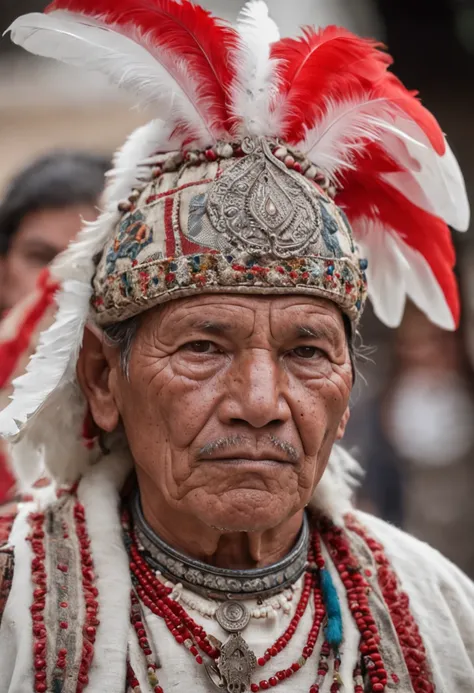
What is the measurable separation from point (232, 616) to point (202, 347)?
0.69 metres

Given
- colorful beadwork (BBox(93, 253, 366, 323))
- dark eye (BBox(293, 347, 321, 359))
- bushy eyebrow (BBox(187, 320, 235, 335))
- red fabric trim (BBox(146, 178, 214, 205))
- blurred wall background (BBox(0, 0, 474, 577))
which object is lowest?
blurred wall background (BBox(0, 0, 474, 577))

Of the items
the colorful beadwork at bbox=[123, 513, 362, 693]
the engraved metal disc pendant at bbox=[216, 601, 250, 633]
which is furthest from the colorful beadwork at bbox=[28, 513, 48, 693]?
the engraved metal disc pendant at bbox=[216, 601, 250, 633]

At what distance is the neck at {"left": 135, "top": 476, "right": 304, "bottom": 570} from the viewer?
80.0 inches

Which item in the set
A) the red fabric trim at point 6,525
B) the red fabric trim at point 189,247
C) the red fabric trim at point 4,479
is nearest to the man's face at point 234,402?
the red fabric trim at point 189,247

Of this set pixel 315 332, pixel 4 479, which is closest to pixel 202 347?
pixel 315 332

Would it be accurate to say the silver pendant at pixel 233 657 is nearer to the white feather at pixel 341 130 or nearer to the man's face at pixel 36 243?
the white feather at pixel 341 130

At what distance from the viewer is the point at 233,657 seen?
1.95m

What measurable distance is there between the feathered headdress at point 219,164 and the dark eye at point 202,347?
5.3 inches

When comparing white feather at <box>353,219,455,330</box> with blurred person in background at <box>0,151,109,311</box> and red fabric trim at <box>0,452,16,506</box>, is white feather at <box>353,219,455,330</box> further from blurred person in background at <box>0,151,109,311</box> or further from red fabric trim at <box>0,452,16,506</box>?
blurred person in background at <box>0,151,109,311</box>

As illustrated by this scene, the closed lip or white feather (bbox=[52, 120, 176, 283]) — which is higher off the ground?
white feather (bbox=[52, 120, 176, 283])

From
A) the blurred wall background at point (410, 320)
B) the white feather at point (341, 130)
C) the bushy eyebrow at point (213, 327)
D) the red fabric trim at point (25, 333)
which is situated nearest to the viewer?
the bushy eyebrow at point (213, 327)

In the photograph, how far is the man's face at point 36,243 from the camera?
3.60 metres

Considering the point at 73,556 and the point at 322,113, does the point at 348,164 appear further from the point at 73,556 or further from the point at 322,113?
the point at 73,556

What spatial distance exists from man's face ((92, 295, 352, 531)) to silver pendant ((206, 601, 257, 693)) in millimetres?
271
